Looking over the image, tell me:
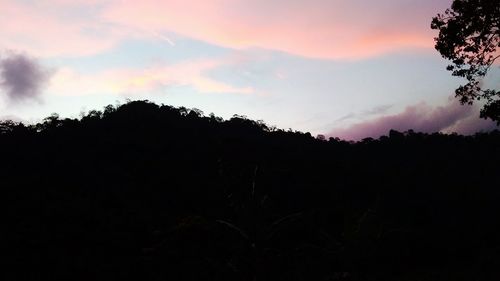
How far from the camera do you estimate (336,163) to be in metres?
59.5

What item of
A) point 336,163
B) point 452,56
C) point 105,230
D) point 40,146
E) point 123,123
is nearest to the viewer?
point 452,56

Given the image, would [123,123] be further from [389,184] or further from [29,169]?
[389,184]

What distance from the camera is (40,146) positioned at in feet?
164

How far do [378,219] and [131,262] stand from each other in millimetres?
16824

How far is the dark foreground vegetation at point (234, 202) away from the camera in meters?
21.5

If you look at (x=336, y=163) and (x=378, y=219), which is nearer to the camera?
(x=378, y=219)

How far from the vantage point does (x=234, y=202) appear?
16094 millimetres

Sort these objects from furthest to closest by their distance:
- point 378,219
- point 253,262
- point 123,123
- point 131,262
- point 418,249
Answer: point 123,123
point 418,249
point 131,262
point 378,219
point 253,262

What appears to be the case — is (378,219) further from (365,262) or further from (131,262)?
(131,262)

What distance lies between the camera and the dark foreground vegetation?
70.4 ft

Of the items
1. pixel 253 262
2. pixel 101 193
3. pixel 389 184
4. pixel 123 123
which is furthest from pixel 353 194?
pixel 253 262

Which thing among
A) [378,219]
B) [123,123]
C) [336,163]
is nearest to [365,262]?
[378,219]

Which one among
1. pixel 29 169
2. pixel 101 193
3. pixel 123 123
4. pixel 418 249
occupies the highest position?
pixel 123 123

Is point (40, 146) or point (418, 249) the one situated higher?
point (40, 146)
